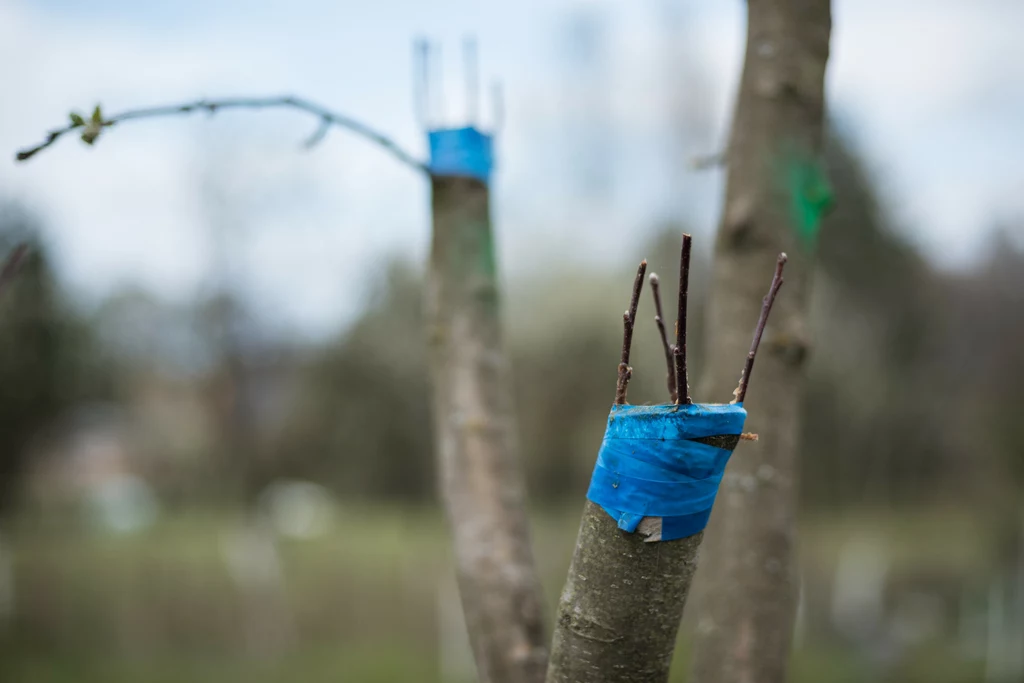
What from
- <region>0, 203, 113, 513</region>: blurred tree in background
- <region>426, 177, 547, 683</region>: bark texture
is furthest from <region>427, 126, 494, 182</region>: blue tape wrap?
<region>0, 203, 113, 513</region>: blurred tree in background

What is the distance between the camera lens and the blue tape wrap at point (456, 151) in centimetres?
172

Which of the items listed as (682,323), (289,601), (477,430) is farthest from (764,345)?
(289,601)

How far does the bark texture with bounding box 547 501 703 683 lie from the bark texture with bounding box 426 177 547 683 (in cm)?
55

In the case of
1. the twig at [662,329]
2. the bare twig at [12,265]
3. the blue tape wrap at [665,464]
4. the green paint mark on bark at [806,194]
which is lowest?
the blue tape wrap at [665,464]

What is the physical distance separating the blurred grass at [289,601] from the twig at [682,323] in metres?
6.08

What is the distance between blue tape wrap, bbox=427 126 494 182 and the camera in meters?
1.72

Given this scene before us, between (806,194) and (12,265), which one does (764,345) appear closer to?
(806,194)

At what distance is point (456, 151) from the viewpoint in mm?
1725

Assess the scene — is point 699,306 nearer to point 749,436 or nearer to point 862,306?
point 862,306

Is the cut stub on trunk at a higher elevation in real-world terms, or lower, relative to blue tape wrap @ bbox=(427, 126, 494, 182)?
lower

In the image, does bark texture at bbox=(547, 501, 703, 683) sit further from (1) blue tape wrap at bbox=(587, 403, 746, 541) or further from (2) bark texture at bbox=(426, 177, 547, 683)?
(2) bark texture at bbox=(426, 177, 547, 683)

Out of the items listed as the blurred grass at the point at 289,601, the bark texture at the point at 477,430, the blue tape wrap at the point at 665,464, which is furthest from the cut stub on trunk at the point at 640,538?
the blurred grass at the point at 289,601

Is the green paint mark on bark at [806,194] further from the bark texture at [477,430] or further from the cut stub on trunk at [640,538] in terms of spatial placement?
the cut stub on trunk at [640,538]

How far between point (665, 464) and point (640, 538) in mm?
99
